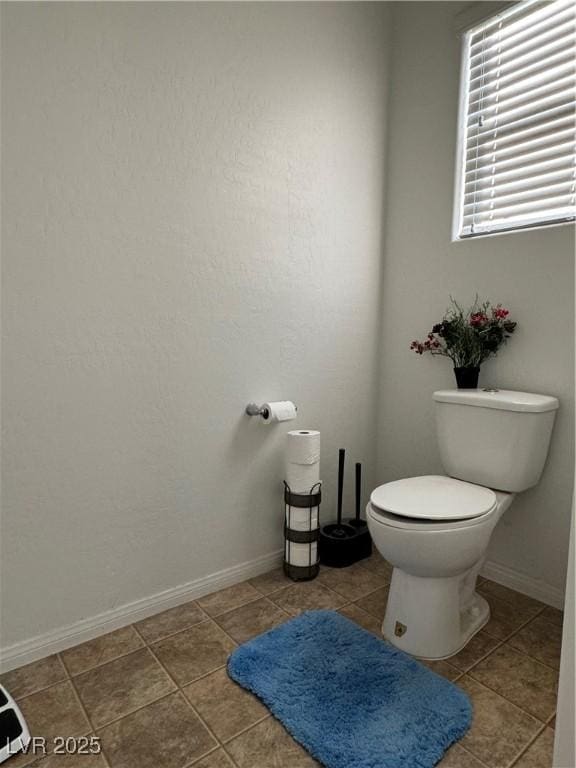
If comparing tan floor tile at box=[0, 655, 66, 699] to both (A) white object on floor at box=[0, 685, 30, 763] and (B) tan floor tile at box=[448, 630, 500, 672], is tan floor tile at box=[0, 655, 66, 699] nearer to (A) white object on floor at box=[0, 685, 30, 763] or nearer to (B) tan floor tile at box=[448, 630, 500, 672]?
(A) white object on floor at box=[0, 685, 30, 763]

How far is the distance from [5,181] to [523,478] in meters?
1.79

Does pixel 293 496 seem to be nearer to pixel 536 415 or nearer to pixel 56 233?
pixel 536 415

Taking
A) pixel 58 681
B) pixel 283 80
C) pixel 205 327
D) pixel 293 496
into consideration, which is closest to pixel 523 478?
pixel 293 496

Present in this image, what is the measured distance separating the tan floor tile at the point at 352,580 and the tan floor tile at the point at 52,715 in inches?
36.2

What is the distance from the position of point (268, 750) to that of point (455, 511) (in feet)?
2.49

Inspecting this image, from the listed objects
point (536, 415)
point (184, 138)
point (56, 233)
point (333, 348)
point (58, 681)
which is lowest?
point (58, 681)

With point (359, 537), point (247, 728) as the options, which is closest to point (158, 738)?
point (247, 728)

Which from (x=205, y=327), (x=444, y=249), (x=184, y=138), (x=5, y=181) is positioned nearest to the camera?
(x=5, y=181)

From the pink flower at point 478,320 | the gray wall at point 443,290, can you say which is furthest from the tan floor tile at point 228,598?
the pink flower at point 478,320

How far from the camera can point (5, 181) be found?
1.23 m

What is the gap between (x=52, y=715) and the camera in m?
1.20

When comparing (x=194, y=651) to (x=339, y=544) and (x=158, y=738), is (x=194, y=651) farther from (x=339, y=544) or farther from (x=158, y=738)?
(x=339, y=544)

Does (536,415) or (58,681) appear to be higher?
(536,415)

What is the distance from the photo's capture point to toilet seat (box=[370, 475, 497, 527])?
4.38ft
